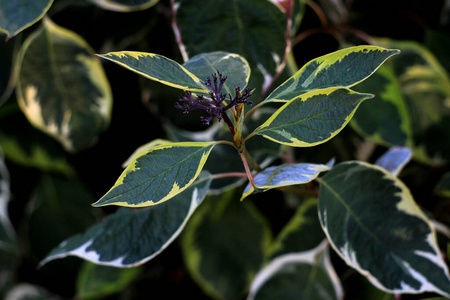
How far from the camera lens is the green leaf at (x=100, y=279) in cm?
68

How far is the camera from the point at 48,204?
0.77m

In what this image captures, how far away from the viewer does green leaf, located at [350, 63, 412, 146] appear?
1.96 ft

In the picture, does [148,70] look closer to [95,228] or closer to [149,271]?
[95,228]

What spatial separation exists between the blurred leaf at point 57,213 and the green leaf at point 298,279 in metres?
0.35

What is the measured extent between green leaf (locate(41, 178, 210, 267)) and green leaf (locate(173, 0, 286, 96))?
0.15 m

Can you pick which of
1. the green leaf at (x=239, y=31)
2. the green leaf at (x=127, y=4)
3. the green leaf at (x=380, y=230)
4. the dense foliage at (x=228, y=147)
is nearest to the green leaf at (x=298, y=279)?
the dense foliage at (x=228, y=147)

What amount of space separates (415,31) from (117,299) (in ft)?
2.51

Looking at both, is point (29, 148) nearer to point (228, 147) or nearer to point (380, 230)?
point (228, 147)

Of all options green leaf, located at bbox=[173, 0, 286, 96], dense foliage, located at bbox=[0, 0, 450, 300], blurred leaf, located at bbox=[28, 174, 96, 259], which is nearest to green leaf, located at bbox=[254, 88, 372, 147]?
dense foliage, located at bbox=[0, 0, 450, 300]

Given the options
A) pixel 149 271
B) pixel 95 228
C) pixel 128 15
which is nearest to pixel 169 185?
pixel 95 228

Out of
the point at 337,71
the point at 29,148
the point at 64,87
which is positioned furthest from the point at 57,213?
the point at 337,71

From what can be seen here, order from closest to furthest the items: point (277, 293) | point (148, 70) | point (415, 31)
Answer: point (148, 70)
point (277, 293)
point (415, 31)

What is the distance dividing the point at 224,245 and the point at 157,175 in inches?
15.7

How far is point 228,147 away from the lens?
0.57 m
